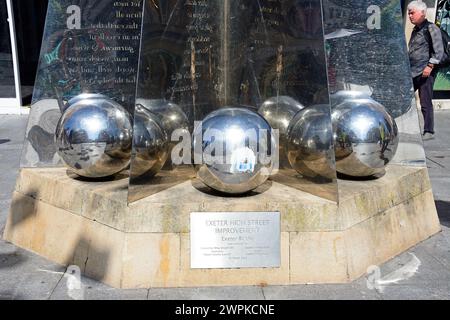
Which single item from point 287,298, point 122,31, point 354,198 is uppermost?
point 122,31

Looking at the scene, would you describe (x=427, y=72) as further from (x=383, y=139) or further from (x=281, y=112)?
(x=383, y=139)

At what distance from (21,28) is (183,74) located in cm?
927

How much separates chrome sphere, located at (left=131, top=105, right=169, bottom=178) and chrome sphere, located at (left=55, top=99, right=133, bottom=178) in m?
0.35

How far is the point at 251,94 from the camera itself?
6.07m

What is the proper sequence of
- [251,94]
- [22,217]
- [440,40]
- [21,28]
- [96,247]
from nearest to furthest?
[96,247]
[22,217]
[251,94]
[440,40]
[21,28]

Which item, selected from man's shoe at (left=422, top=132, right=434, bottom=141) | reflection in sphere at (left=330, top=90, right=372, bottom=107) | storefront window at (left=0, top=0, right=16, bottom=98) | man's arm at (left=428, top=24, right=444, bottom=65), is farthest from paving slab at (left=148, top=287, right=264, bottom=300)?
storefront window at (left=0, top=0, right=16, bottom=98)

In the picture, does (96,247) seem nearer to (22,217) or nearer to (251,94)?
(22,217)

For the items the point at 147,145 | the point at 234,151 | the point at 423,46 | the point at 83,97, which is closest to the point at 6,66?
the point at 83,97

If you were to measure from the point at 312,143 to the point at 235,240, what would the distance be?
1054 mm

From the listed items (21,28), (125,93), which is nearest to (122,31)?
(125,93)

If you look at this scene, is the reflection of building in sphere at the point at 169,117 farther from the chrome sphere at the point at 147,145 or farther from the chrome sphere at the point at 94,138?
the chrome sphere at the point at 94,138

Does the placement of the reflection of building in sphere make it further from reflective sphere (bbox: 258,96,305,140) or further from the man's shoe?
the man's shoe

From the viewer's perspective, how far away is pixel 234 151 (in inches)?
169

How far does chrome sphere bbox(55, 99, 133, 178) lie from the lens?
190 inches
